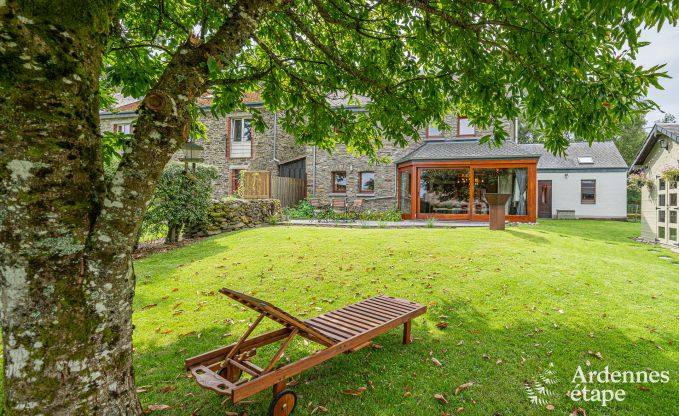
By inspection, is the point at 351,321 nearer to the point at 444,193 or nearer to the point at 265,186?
the point at 444,193

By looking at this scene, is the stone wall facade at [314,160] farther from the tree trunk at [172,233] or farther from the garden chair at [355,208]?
the tree trunk at [172,233]

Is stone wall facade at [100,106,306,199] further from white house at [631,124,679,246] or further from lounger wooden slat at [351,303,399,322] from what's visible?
lounger wooden slat at [351,303,399,322]

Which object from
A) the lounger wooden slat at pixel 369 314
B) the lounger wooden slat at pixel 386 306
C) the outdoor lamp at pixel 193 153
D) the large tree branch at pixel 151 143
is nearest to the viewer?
the large tree branch at pixel 151 143

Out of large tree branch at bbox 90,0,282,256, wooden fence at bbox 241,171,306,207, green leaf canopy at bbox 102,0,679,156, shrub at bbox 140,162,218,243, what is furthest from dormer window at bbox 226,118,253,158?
large tree branch at bbox 90,0,282,256

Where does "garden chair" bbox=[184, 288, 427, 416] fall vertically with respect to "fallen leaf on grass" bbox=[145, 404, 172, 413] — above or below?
above

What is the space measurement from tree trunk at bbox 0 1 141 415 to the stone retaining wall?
31.1 ft

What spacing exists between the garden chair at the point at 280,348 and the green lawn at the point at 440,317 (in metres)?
0.31

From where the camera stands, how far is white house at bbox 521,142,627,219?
2261 cm

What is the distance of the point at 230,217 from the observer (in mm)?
11922

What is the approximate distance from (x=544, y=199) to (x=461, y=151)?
36.9ft

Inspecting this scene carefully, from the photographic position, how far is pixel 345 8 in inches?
191

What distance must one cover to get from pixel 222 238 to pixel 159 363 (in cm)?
717

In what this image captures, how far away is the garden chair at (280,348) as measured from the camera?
2.43 metres

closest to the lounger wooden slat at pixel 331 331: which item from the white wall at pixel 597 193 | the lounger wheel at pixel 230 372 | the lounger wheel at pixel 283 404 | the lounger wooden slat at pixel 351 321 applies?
the lounger wooden slat at pixel 351 321
